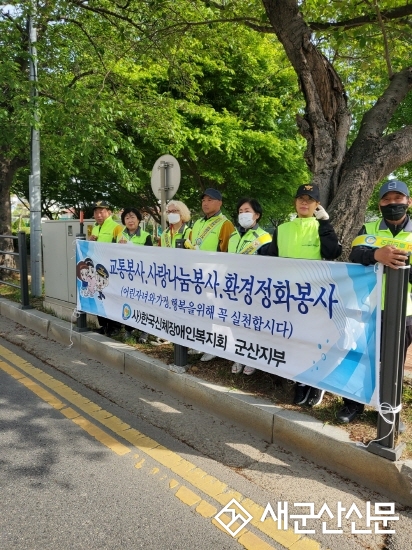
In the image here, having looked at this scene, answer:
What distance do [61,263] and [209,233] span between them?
2.95 m

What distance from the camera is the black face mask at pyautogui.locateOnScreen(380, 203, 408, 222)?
10.3 ft

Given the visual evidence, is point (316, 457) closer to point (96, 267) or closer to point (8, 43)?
point (96, 267)

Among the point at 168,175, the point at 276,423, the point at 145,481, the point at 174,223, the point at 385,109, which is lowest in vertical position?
the point at 145,481

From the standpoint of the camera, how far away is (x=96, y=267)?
537 centimetres

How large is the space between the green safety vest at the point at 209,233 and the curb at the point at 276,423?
1294mm

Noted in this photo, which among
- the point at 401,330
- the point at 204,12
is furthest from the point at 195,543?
the point at 204,12

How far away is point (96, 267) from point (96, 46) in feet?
19.4

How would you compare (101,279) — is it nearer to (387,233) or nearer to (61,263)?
(61,263)

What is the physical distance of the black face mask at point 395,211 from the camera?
123 inches

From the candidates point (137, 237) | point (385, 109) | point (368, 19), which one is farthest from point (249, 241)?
point (368, 19)

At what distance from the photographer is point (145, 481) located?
2.81 m

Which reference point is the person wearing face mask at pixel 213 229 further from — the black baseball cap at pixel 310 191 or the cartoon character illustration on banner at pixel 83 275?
the cartoon character illustration on banner at pixel 83 275

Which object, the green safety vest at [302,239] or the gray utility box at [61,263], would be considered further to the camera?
the gray utility box at [61,263]

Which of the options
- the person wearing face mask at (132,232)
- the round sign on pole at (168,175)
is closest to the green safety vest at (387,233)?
the person wearing face mask at (132,232)
